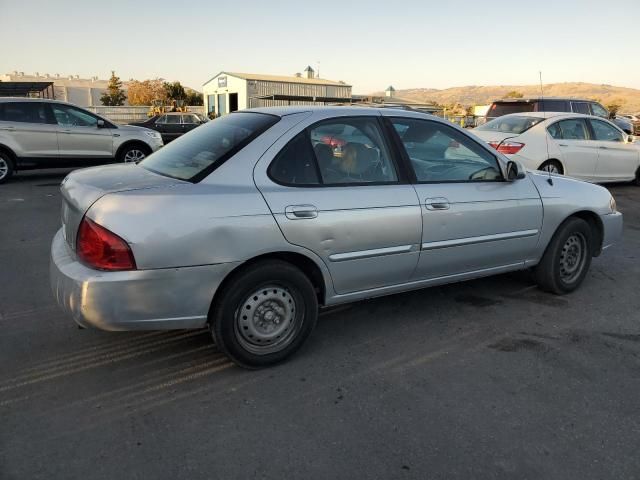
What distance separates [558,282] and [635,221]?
4.43 meters

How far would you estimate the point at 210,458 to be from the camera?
246 cm

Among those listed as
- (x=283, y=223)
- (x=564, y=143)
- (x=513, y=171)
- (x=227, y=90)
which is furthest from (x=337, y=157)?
(x=227, y=90)

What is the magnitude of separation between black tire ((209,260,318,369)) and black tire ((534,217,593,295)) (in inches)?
93.1

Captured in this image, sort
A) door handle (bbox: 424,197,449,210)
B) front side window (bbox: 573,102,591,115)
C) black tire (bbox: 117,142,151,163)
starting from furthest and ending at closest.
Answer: front side window (bbox: 573,102,591,115), black tire (bbox: 117,142,151,163), door handle (bbox: 424,197,449,210)

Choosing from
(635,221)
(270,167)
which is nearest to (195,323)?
(270,167)

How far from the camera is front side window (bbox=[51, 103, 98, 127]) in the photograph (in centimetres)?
1068

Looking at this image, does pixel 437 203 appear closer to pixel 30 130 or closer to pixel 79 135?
pixel 79 135

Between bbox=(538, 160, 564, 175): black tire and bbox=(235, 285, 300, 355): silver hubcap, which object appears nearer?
bbox=(235, 285, 300, 355): silver hubcap

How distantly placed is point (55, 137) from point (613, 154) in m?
11.2

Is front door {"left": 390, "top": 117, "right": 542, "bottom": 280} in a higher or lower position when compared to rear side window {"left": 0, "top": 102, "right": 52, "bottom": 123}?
lower

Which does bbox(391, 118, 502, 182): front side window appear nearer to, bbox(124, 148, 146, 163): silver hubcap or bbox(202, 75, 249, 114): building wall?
bbox(124, 148, 146, 163): silver hubcap

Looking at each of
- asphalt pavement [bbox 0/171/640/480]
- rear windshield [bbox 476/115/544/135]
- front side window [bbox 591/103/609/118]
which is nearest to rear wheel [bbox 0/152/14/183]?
asphalt pavement [bbox 0/171/640/480]

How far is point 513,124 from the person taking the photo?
32.3 feet

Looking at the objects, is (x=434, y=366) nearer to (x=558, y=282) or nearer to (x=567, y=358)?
(x=567, y=358)
